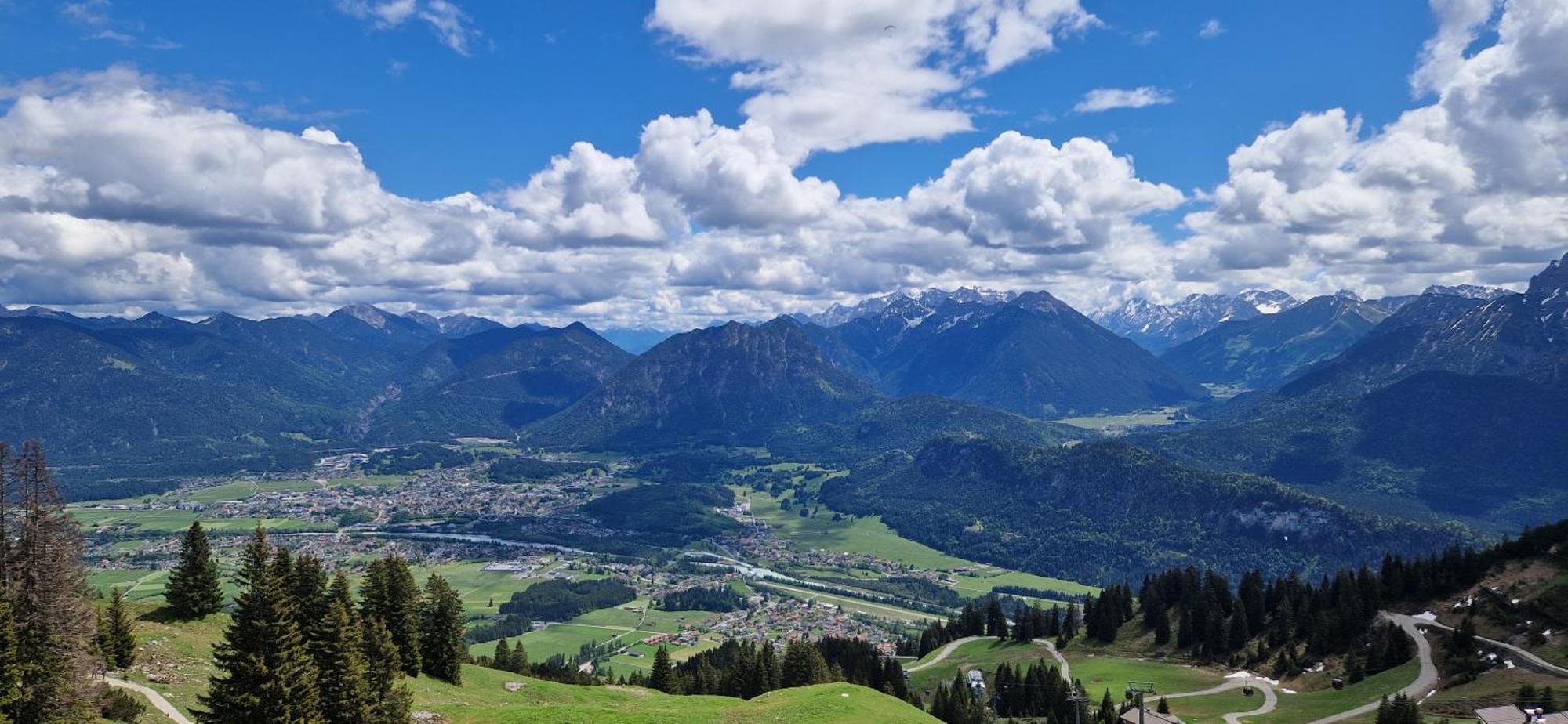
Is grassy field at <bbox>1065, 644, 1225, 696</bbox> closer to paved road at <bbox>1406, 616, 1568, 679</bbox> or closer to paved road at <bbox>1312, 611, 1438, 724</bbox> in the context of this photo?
paved road at <bbox>1312, 611, 1438, 724</bbox>

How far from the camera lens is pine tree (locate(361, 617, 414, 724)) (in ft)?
151

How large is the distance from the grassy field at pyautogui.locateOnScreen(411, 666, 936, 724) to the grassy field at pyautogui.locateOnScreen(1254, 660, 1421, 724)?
48389mm

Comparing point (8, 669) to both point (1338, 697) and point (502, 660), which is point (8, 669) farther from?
point (1338, 697)

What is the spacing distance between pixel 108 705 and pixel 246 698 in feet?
40.0

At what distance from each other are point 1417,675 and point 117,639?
119 meters

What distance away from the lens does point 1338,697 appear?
3568 inches

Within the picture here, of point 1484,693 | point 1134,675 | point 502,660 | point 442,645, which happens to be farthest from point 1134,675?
point 442,645

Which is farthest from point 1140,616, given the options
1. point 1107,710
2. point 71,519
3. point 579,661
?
point 71,519

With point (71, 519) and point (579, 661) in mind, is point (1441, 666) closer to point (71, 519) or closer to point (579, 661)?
point (71, 519)

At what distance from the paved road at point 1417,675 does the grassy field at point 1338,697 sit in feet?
2.88

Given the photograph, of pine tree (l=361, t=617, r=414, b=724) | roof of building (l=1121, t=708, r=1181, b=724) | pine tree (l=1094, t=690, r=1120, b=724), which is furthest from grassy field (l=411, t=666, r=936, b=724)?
roof of building (l=1121, t=708, r=1181, b=724)

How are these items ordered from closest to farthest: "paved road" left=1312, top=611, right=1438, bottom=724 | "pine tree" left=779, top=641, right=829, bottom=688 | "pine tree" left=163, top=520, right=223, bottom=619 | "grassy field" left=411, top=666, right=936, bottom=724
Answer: "grassy field" left=411, top=666, right=936, bottom=724, "pine tree" left=163, top=520, right=223, bottom=619, "paved road" left=1312, top=611, right=1438, bottom=724, "pine tree" left=779, top=641, right=829, bottom=688

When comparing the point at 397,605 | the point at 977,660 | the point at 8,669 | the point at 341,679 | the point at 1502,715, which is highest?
the point at 8,669

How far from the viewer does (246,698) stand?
129ft
